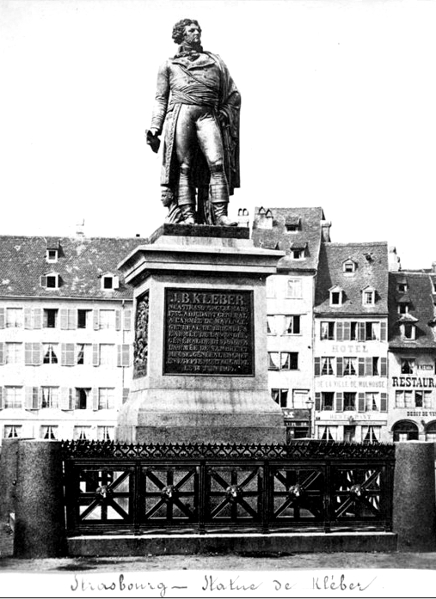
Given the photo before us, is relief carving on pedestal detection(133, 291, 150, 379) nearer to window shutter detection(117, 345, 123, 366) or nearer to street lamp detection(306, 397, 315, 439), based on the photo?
window shutter detection(117, 345, 123, 366)

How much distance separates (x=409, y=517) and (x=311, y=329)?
179 feet

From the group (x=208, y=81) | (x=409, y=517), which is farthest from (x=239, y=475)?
(x=208, y=81)

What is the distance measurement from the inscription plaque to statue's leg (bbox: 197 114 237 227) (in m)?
1.18

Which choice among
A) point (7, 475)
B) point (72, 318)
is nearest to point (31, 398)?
point (72, 318)

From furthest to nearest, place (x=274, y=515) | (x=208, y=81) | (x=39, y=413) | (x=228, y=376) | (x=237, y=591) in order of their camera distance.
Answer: (x=39, y=413)
(x=208, y=81)
(x=228, y=376)
(x=274, y=515)
(x=237, y=591)

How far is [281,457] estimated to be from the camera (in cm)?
1038

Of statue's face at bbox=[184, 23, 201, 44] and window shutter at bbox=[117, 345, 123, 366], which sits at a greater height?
statue's face at bbox=[184, 23, 201, 44]

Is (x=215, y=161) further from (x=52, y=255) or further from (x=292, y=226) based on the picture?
(x=292, y=226)

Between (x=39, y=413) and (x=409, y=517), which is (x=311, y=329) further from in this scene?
(x=409, y=517)

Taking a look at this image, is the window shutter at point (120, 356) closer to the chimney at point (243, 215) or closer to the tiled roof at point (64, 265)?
the tiled roof at point (64, 265)

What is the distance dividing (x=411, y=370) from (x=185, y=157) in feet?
177

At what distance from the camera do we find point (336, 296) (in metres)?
65.9

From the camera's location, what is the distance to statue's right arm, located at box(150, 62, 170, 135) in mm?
13234

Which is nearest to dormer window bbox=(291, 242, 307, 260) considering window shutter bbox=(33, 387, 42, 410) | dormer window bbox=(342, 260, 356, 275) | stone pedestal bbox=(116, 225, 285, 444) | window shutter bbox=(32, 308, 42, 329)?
dormer window bbox=(342, 260, 356, 275)
